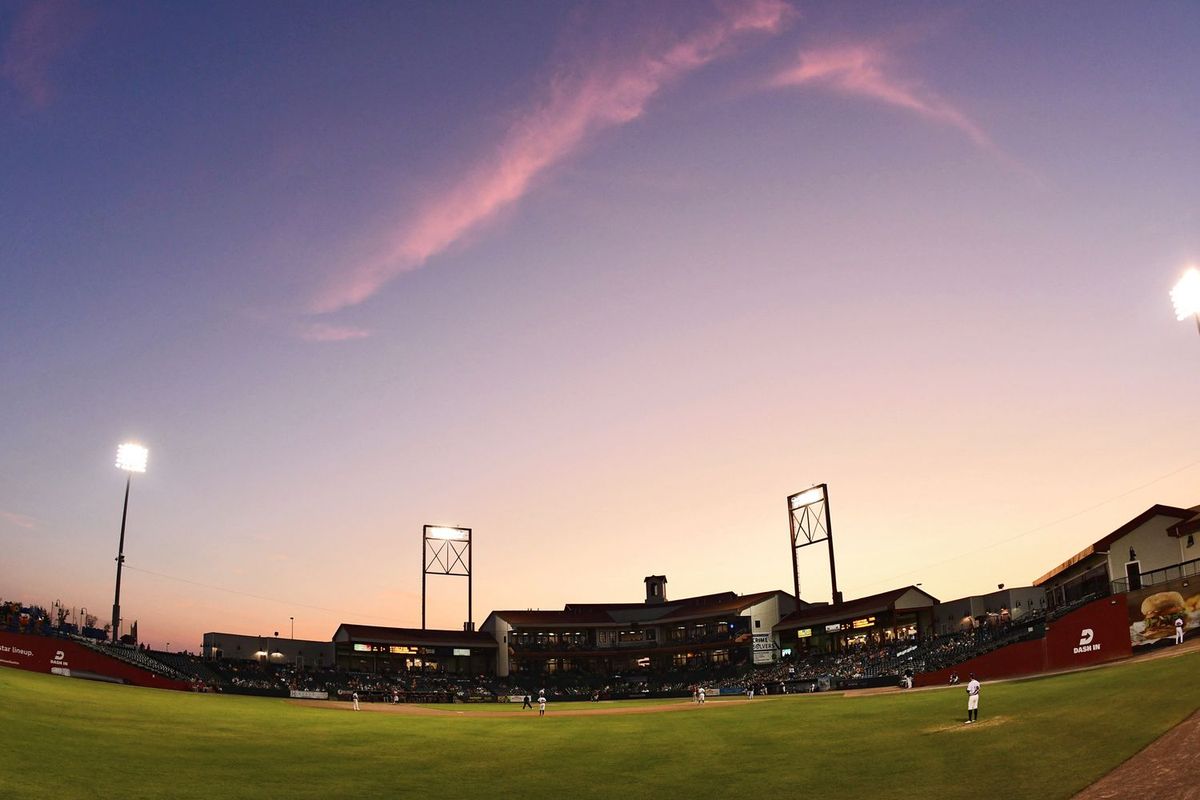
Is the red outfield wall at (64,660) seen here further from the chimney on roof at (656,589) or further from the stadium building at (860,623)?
the chimney on roof at (656,589)

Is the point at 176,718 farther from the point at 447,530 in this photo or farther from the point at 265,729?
the point at 447,530

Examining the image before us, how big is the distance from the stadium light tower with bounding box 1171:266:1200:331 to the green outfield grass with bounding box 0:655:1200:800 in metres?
15.8

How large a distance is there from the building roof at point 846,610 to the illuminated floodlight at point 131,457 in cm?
7104

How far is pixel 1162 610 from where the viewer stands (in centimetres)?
4612

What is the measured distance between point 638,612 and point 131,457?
221 feet

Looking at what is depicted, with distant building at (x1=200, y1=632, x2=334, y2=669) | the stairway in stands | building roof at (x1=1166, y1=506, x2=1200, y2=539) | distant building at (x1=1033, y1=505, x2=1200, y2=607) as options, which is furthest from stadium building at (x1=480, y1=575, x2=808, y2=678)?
building roof at (x1=1166, y1=506, x2=1200, y2=539)

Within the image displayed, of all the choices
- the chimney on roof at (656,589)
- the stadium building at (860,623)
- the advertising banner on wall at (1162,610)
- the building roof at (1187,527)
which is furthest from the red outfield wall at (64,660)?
the building roof at (1187,527)

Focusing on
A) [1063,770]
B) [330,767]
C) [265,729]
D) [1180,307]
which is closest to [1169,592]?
[1180,307]

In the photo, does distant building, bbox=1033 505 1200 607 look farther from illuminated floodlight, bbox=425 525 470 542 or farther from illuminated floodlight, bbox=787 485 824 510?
illuminated floodlight, bbox=425 525 470 542

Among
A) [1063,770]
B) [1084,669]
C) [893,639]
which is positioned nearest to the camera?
[1063,770]

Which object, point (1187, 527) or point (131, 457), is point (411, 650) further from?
point (1187, 527)

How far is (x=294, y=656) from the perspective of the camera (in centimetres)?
9675

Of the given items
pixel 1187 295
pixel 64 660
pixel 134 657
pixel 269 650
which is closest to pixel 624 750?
pixel 1187 295

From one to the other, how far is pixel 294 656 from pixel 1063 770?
304 ft
